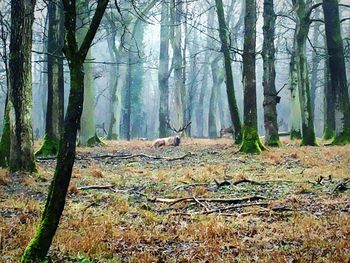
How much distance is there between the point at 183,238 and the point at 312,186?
3.63 m

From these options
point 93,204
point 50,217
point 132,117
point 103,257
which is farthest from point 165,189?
point 132,117

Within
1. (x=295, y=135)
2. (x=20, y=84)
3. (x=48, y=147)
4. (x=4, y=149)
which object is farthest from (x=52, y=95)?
(x=295, y=135)

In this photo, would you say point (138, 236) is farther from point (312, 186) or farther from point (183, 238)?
point (312, 186)

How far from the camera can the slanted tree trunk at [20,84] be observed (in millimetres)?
9023

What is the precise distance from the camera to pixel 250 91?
1383 cm

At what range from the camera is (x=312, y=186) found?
24.4ft

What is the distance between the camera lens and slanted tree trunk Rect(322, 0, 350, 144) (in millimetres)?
15914

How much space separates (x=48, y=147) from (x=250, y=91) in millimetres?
6455

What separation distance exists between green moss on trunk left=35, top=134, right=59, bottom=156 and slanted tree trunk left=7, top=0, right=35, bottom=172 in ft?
15.4

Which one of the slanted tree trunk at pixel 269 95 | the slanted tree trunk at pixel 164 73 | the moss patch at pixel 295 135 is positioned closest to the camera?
the slanted tree trunk at pixel 269 95

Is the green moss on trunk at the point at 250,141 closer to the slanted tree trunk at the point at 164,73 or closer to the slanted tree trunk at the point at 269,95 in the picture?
the slanted tree trunk at the point at 269,95

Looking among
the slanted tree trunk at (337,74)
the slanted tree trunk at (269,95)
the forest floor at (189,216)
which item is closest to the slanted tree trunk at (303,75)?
the slanted tree trunk at (337,74)

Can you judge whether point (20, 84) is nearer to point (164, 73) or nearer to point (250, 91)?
point (250, 91)

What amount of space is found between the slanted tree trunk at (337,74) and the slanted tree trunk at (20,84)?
418 inches
